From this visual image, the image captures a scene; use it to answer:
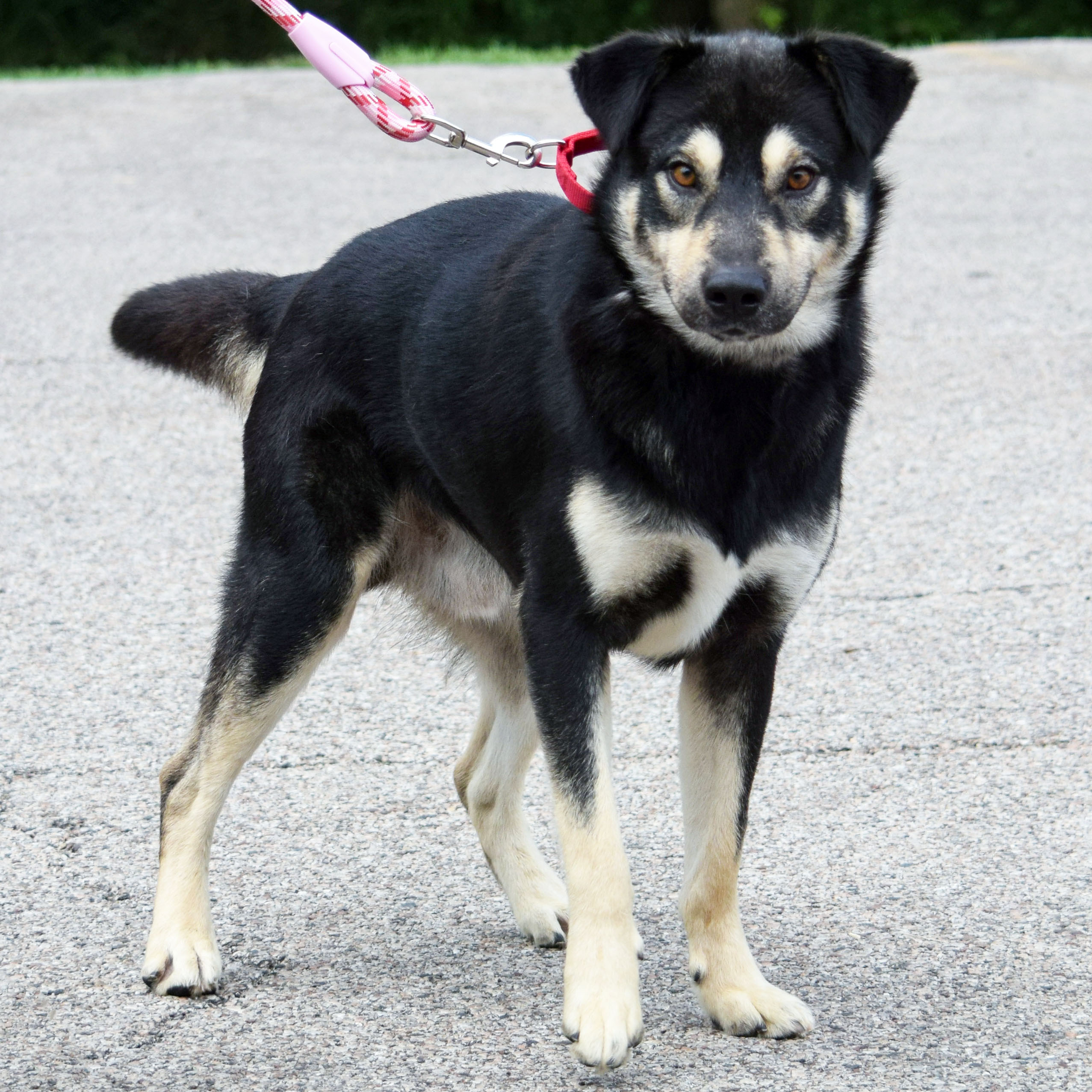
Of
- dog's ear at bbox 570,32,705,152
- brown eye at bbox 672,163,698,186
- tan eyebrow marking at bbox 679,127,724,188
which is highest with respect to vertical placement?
dog's ear at bbox 570,32,705,152

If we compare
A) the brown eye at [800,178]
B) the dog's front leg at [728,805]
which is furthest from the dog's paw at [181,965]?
the brown eye at [800,178]

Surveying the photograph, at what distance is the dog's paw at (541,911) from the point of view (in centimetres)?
330

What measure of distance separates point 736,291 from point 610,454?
37cm

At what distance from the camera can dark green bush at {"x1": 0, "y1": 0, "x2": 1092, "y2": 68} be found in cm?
2134

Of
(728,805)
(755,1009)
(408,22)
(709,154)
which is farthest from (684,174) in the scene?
(408,22)

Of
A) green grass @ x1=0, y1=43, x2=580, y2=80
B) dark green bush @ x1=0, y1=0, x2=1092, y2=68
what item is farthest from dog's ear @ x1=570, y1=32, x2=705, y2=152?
dark green bush @ x1=0, y1=0, x2=1092, y2=68

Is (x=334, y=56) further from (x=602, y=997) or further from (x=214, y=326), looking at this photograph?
(x=602, y=997)

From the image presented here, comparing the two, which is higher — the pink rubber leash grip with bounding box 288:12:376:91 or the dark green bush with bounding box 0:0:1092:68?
the pink rubber leash grip with bounding box 288:12:376:91

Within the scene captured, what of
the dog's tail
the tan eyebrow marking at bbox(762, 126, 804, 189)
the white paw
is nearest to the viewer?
the white paw

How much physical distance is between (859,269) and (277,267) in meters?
6.39

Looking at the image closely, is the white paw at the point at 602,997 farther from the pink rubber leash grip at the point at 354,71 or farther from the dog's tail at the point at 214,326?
the pink rubber leash grip at the point at 354,71

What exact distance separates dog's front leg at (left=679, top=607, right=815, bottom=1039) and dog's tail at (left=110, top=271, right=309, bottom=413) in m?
1.34

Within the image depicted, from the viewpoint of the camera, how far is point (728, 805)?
2961mm

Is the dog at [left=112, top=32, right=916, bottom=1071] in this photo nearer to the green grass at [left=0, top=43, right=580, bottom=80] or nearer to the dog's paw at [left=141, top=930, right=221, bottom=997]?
the dog's paw at [left=141, top=930, right=221, bottom=997]
